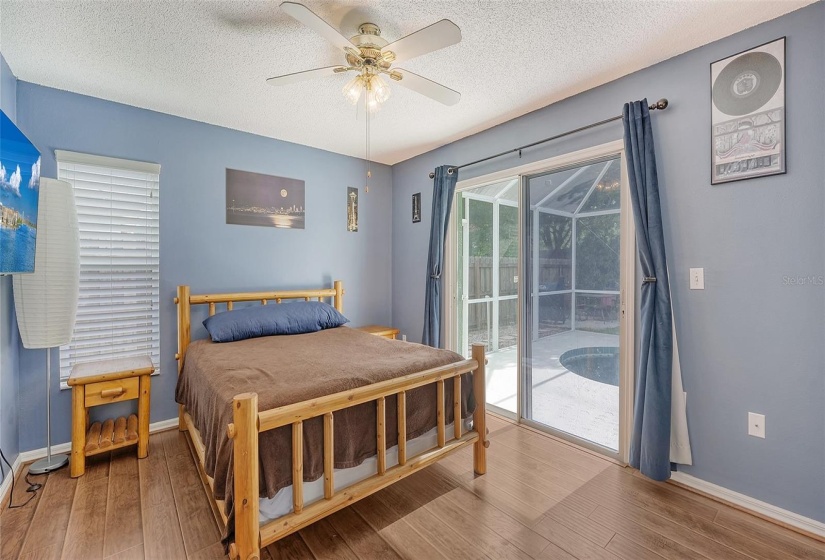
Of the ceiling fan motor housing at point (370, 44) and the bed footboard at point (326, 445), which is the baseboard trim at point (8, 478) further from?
the ceiling fan motor housing at point (370, 44)

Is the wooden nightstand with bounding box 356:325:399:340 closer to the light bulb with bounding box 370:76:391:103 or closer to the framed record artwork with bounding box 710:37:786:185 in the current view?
the light bulb with bounding box 370:76:391:103

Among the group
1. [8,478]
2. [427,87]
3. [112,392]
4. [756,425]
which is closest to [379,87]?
[427,87]

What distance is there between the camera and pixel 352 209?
4.19m

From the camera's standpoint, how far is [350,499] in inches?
67.4

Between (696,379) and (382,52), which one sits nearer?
(382,52)

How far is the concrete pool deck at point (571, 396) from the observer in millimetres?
2656

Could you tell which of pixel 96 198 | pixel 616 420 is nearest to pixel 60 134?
pixel 96 198

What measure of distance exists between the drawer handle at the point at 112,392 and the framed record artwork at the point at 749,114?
3908 mm

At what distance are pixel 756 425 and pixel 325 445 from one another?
226 centimetres

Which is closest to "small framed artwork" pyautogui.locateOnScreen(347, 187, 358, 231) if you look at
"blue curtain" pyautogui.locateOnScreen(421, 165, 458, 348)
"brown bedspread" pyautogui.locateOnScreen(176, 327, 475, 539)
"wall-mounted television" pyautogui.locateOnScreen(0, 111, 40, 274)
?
"blue curtain" pyautogui.locateOnScreen(421, 165, 458, 348)

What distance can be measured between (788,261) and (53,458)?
4.55 metres

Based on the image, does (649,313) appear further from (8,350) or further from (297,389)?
(8,350)

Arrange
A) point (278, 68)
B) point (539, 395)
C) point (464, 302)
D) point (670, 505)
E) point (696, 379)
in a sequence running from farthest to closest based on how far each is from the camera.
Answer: point (464, 302)
point (539, 395)
point (278, 68)
point (696, 379)
point (670, 505)

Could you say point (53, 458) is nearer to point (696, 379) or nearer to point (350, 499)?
point (350, 499)
